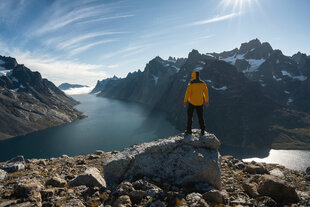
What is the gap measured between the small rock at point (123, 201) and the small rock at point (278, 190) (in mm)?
6903

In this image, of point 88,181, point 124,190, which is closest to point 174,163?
point 124,190

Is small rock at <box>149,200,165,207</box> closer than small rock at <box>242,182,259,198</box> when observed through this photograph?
Yes

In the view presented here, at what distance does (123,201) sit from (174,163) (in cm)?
386

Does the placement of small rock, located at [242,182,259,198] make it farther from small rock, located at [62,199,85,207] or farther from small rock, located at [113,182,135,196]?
small rock, located at [62,199,85,207]

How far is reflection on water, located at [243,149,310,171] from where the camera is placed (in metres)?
112

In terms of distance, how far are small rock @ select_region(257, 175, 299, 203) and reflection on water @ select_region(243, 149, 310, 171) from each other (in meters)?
126

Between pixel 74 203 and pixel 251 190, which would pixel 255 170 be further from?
pixel 74 203

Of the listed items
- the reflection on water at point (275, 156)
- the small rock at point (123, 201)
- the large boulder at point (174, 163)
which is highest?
the large boulder at point (174, 163)

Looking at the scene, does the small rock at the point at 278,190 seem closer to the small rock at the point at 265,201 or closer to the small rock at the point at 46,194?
the small rock at the point at 265,201

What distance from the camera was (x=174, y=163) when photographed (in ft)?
33.7

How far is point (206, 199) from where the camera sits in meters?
7.97

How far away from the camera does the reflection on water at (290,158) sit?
112000 millimetres

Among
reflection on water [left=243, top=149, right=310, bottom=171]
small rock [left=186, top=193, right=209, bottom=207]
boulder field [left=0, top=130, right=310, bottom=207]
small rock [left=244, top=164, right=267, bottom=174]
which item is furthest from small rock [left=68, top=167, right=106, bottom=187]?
reflection on water [left=243, top=149, right=310, bottom=171]

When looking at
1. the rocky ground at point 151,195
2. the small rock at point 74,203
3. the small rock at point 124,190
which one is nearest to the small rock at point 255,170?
the rocky ground at point 151,195
